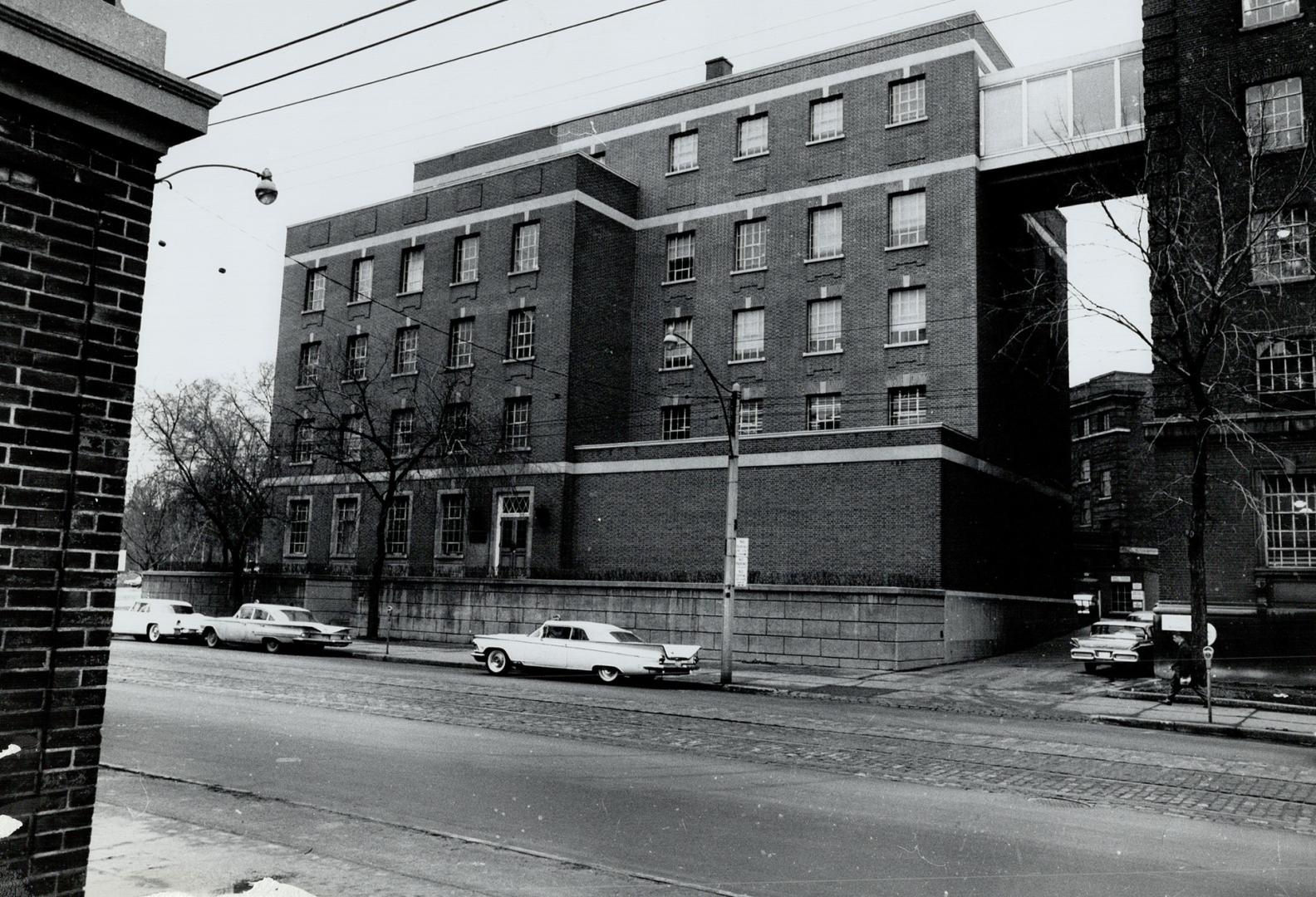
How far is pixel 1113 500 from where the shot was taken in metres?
55.4

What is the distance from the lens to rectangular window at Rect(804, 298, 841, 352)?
3597 centimetres

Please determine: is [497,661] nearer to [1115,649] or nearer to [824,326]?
[1115,649]

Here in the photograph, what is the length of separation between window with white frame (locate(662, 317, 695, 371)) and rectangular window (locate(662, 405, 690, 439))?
1574mm

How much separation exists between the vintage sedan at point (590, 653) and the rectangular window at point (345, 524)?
19.2m

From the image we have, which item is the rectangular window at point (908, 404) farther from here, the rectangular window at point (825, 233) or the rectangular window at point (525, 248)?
the rectangular window at point (525, 248)

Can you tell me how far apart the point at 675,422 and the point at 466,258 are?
37.4 feet

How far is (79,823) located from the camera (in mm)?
4406

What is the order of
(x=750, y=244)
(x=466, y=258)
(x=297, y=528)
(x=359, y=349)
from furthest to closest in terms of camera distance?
1. (x=297, y=528)
2. (x=359, y=349)
3. (x=466, y=258)
4. (x=750, y=244)

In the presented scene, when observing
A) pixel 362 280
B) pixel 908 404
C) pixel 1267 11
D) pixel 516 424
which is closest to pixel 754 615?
pixel 908 404

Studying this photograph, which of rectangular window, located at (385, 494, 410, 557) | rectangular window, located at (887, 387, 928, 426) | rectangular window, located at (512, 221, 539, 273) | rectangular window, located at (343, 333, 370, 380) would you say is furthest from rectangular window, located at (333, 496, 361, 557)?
rectangular window, located at (887, 387, 928, 426)

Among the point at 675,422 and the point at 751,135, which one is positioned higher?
the point at 751,135

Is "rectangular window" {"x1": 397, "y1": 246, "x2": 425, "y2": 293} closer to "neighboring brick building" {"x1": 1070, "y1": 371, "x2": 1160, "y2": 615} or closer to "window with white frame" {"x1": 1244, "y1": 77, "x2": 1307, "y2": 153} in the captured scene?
"window with white frame" {"x1": 1244, "y1": 77, "x2": 1307, "y2": 153}

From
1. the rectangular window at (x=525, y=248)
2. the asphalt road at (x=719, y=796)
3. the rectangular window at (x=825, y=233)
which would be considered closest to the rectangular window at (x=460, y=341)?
the rectangular window at (x=525, y=248)

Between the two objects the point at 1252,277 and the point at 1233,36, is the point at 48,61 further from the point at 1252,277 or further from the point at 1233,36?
the point at 1233,36
